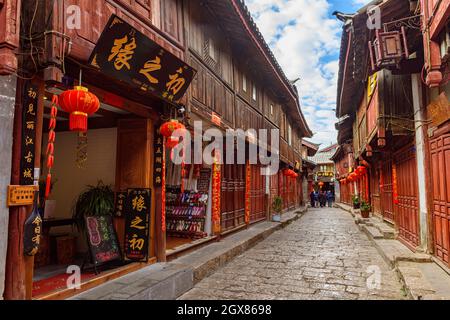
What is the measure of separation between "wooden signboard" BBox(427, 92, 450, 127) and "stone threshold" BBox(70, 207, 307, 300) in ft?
19.8

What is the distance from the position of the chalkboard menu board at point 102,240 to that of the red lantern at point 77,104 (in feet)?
7.79

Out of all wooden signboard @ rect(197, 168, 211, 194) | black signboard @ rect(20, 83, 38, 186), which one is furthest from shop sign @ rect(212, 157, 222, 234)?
black signboard @ rect(20, 83, 38, 186)

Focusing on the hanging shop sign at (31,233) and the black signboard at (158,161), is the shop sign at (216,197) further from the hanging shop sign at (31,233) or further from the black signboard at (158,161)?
the hanging shop sign at (31,233)

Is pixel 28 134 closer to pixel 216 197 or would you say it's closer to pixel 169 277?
pixel 169 277

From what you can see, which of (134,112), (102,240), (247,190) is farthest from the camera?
(247,190)

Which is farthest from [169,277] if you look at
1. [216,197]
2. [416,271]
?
[416,271]

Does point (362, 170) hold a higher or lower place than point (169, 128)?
lower

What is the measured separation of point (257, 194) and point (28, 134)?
1243 cm

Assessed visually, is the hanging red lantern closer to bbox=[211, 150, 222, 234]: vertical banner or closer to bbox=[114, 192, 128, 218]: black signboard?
bbox=[211, 150, 222, 234]: vertical banner

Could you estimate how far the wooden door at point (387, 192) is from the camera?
13125 mm

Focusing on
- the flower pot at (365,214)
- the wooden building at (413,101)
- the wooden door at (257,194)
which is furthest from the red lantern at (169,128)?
the flower pot at (365,214)

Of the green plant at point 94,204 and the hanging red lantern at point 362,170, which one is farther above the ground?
the hanging red lantern at point 362,170

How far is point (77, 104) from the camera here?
165 inches

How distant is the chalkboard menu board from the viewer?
5793 mm
